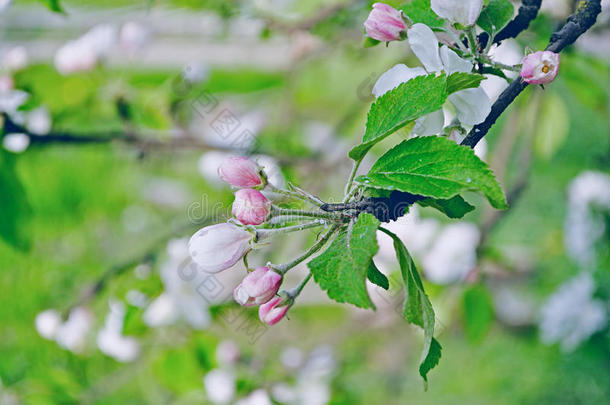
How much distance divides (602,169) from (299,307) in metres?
0.95

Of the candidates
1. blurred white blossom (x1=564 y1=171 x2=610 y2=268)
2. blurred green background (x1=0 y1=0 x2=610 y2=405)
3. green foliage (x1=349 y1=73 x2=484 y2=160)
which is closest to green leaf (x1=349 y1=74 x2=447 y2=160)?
green foliage (x1=349 y1=73 x2=484 y2=160)

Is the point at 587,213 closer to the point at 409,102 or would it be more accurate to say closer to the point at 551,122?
the point at 551,122

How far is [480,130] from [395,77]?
53 millimetres

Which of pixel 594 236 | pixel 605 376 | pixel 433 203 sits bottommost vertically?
pixel 605 376

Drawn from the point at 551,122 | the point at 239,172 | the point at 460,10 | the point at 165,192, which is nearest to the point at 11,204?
the point at 239,172

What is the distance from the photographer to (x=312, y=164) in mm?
Result: 927

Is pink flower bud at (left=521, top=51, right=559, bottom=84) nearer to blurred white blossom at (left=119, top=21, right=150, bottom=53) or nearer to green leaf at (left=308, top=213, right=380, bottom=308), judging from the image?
green leaf at (left=308, top=213, right=380, bottom=308)

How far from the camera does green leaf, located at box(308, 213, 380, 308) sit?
22 centimetres

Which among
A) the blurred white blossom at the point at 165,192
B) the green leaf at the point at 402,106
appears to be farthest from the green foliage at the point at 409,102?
the blurred white blossom at the point at 165,192

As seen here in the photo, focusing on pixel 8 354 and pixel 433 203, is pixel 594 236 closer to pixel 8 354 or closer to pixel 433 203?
pixel 433 203

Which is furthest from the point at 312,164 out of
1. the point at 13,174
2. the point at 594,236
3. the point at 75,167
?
the point at 75,167

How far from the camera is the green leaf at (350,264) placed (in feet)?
0.74

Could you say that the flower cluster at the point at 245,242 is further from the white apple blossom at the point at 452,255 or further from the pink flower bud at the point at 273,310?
the white apple blossom at the point at 452,255

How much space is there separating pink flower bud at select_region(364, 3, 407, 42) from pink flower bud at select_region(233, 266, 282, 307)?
137mm
